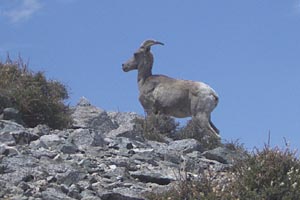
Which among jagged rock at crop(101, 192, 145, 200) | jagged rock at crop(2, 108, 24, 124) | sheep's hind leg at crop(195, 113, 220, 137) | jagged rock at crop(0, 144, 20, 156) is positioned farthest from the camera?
sheep's hind leg at crop(195, 113, 220, 137)

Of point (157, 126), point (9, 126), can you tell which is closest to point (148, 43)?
point (157, 126)

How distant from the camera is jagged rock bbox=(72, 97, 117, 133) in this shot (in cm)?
2257

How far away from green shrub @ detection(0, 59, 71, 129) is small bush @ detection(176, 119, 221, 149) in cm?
307

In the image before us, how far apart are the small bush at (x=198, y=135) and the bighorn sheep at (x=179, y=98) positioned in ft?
2.91

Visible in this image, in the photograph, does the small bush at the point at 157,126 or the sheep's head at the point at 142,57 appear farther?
the sheep's head at the point at 142,57

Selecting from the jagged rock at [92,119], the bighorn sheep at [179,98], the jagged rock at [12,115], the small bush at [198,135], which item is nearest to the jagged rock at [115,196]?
the jagged rock at [12,115]

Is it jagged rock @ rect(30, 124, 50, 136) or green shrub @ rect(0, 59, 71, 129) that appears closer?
jagged rock @ rect(30, 124, 50, 136)

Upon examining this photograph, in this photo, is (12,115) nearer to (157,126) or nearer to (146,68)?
(157,126)

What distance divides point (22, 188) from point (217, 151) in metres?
6.36

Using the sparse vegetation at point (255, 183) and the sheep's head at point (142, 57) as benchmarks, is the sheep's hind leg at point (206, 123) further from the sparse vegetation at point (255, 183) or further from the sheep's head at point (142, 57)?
the sparse vegetation at point (255, 183)

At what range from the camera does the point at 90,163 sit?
601 inches

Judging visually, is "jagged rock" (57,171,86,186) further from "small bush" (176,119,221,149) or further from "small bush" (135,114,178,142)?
"small bush" (176,119,221,149)

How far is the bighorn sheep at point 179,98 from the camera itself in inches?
995

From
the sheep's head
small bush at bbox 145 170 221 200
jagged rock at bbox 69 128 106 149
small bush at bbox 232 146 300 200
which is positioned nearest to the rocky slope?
jagged rock at bbox 69 128 106 149
